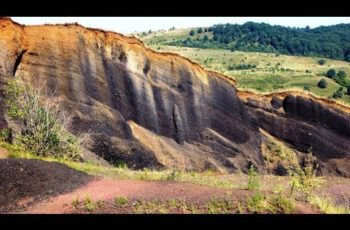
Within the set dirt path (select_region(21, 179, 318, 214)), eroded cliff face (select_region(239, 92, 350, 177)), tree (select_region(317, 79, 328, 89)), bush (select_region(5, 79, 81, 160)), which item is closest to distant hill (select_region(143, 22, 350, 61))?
tree (select_region(317, 79, 328, 89))

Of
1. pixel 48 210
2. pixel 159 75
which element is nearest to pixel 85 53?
pixel 159 75

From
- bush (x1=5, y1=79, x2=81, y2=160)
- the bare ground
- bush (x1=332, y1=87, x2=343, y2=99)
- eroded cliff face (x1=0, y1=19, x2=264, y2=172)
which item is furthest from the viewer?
bush (x1=332, y1=87, x2=343, y2=99)

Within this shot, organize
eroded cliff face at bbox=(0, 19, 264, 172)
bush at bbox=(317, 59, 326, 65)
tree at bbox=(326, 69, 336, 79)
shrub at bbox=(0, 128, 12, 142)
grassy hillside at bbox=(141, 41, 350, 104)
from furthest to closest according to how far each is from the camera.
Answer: bush at bbox=(317, 59, 326, 65) → tree at bbox=(326, 69, 336, 79) → grassy hillside at bbox=(141, 41, 350, 104) → eroded cliff face at bbox=(0, 19, 264, 172) → shrub at bbox=(0, 128, 12, 142)

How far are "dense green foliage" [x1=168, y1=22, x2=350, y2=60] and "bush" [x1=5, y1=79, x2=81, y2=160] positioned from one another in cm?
10712

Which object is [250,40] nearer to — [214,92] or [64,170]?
[214,92]

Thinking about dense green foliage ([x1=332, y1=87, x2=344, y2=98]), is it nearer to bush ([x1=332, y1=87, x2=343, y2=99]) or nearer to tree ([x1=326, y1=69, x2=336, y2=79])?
bush ([x1=332, y1=87, x2=343, y2=99])

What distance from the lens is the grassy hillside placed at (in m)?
81.8

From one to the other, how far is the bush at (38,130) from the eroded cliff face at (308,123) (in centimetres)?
1283

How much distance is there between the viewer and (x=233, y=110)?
28.4 metres

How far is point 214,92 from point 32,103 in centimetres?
1061

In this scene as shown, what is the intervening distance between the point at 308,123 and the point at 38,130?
53.0 ft

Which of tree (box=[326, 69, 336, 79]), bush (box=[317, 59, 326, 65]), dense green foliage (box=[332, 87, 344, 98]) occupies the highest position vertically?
dense green foliage (box=[332, 87, 344, 98])

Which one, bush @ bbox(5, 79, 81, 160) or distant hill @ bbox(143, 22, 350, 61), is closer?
bush @ bbox(5, 79, 81, 160)

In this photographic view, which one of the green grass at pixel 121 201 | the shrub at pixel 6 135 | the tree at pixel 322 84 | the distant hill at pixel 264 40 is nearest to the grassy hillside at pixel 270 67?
the tree at pixel 322 84
